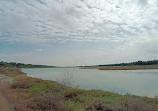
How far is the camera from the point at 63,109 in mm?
6641

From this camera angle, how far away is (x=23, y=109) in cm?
649

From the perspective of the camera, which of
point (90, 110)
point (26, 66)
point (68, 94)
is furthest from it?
point (26, 66)

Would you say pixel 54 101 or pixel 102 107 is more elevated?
pixel 54 101

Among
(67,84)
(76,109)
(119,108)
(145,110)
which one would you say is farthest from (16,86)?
(145,110)

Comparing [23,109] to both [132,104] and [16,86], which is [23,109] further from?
[16,86]

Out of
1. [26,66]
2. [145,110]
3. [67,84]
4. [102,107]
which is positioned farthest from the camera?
[26,66]

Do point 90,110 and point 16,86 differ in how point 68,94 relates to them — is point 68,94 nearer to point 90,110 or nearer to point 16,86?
point 90,110

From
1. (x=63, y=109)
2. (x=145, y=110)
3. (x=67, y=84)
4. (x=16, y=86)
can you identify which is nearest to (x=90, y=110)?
(x=63, y=109)

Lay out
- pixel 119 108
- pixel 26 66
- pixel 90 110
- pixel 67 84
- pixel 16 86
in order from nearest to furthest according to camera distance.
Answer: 1. pixel 119 108
2. pixel 90 110
3. pixel 67 84
4. pixel 16 86
5. pixel 26 66

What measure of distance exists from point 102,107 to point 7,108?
4637mm

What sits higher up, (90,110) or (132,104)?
(132,104)

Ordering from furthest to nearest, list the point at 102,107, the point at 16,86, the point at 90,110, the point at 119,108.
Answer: the point at 16,86 < the point at 102,107 < the point at 90,110 < the point at 119,108

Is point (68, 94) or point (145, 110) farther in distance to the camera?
point (68, 94)

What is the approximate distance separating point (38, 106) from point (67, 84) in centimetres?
505
